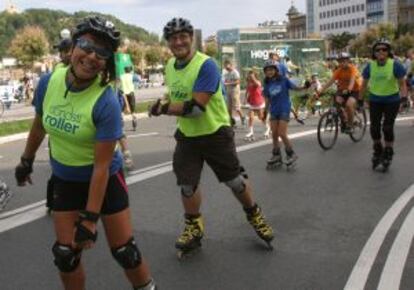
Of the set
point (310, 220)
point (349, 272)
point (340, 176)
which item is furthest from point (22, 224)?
point (340, 176)

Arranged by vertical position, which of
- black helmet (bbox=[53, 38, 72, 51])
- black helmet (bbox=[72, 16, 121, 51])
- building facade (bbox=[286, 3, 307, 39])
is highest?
black helmet (bbox=[72, 16, 121, 51])

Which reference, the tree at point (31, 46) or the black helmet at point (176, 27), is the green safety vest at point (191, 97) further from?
the tree at point (31, 46)

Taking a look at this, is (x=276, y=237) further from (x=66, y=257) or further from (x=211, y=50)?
(x=211, y=50)

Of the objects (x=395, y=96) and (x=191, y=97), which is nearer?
(x=191, y=97)

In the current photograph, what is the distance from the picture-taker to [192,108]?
5.27m

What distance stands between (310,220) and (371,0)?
518 ft

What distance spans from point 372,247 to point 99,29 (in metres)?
3.42

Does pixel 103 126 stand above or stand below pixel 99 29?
below

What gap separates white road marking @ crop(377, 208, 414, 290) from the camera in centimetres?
498

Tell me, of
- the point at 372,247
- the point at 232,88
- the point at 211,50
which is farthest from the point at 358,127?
the point at 211,50

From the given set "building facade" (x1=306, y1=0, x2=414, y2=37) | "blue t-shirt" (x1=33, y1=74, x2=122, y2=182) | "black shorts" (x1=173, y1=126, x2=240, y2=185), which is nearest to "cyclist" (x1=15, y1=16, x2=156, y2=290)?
"blue t-shirt" (x1=33, y1=74, x2=122, y2=182)

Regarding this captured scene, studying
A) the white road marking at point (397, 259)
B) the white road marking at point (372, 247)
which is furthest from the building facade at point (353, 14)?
the white road marking at point (397, 259)

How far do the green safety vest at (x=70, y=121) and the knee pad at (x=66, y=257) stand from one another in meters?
0.45

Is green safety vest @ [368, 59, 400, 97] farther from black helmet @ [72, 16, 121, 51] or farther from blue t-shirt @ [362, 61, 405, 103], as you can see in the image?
black helmet @ [72, 16, 121, 51]
